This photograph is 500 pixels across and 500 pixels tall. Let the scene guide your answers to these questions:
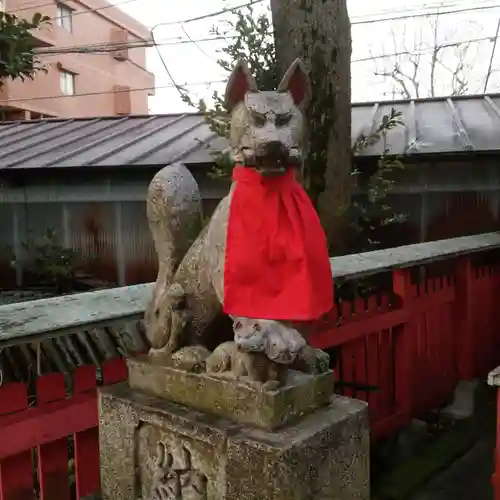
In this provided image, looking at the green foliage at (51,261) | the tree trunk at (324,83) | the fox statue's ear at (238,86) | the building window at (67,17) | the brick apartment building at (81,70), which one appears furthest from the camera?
the building window at (67,17)

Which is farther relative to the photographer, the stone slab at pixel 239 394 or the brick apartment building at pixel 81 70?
the brick apartment building at pixel 81 70

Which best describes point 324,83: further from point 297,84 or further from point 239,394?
point 239,394

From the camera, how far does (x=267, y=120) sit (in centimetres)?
177

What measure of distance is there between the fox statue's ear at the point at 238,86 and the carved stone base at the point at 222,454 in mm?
1093

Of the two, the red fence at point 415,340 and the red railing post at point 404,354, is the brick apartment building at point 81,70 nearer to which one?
the red fence at point 415,340

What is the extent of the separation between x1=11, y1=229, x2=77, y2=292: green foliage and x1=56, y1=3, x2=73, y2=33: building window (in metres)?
13.0

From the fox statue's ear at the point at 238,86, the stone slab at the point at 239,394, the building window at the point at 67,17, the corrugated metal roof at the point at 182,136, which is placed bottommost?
the stone slab at the point at 239,394

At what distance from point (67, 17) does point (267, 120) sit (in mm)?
18781

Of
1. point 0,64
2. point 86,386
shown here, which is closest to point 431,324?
point 86,386

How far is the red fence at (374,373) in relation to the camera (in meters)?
2.19

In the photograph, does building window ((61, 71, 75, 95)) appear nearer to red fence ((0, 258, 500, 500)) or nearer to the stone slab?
red fence ((0, 258, 500, 500))

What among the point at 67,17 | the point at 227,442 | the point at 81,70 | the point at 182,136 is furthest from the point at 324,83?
the point at 81,70

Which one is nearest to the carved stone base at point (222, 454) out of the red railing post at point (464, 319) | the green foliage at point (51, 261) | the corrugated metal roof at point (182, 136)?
the red railing post at point (464, 319)

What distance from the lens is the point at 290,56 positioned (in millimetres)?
4352
